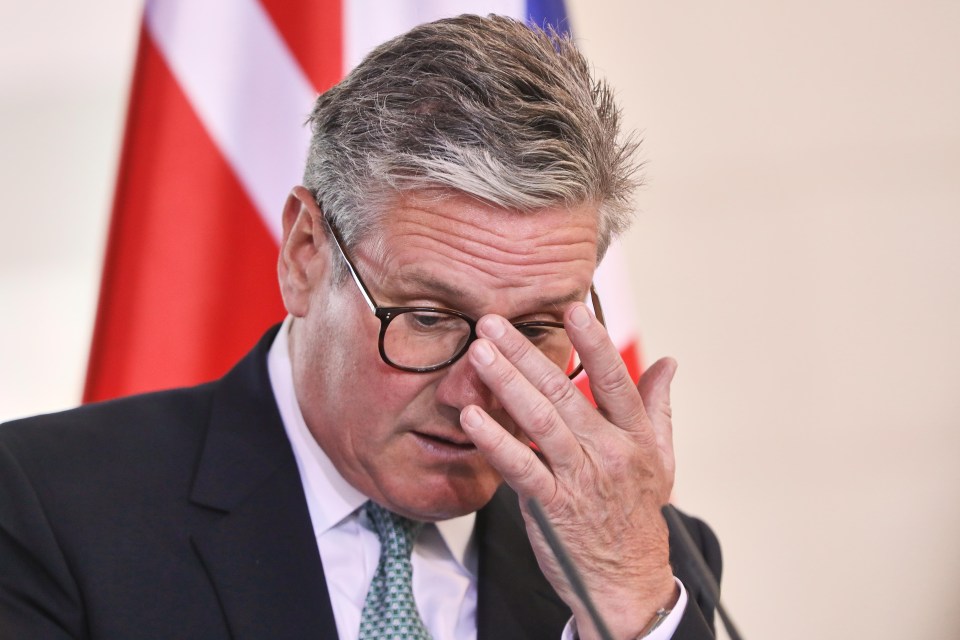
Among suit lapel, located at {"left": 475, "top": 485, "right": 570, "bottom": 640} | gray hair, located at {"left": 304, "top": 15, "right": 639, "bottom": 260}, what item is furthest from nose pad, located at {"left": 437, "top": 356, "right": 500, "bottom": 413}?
suit lapel, located at {"left": 475, "top": 485, "right": 570, "bottom": 640}

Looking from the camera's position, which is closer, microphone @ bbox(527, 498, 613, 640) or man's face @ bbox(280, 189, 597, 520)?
microphone @ bbox(527, 498, 613, 640)

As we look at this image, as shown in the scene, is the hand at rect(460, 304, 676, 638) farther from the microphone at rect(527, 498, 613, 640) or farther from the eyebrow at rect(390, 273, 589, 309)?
the microphone at rect(527, 498, 613, 640)

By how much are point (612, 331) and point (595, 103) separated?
85cm

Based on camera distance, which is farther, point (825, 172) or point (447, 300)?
point (825, 172)

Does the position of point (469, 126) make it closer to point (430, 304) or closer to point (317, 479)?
point (430, 304)

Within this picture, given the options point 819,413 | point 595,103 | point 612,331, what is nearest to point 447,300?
point 595,103

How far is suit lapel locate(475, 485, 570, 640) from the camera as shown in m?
1.44

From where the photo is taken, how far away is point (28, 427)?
1406mm

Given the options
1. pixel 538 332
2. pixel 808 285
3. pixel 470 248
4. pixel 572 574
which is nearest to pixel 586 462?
pixel 538 332

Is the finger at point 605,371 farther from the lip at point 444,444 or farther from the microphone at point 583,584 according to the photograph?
the microphone at point 583,584

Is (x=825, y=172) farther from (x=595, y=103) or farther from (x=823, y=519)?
(x=595, y=103)

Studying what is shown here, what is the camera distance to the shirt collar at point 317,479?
1423 mm

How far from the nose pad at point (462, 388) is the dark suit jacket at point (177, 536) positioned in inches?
11.0

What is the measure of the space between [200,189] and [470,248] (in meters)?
0.93
